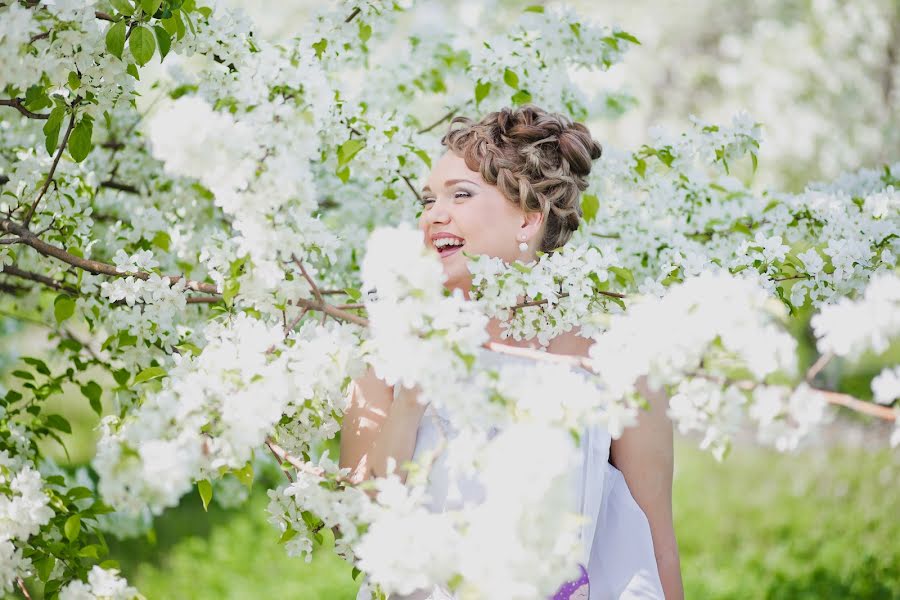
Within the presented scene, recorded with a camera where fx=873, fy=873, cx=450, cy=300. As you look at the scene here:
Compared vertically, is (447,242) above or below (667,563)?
above

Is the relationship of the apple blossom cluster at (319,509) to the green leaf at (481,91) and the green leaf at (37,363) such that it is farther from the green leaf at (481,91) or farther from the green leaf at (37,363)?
the green leaf at (481,91)

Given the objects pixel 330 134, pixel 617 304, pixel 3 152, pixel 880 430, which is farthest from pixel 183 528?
pixel 880 430

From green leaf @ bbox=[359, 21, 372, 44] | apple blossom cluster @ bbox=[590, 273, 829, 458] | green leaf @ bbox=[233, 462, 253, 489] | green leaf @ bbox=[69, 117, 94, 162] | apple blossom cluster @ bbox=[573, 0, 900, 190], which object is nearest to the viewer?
apple blossom cluster @ bbox=[590, 273, 829, 458]

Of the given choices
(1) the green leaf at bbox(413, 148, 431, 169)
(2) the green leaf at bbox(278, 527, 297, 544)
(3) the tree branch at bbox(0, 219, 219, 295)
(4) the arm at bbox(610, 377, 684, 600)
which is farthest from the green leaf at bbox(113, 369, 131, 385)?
(4) the arm at bbox(610, 377, 684, 600)

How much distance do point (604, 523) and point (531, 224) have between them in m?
0.97

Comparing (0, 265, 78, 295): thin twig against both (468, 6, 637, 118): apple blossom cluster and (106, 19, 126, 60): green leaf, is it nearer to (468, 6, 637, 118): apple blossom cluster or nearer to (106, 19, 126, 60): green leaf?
(106, 19, 126, 60): green leaf

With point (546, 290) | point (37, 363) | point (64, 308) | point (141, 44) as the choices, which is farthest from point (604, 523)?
point (37, 363)

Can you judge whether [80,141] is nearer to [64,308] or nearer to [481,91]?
[64,308]

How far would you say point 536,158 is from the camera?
2.82 m

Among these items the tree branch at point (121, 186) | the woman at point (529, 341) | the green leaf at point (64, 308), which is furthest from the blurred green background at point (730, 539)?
the woman at point (529, 341)

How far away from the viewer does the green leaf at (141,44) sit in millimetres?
2281

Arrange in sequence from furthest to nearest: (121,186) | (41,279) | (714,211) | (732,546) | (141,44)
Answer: (732,546) < (121,186) < (714,211) < (41,279) < (141,44)

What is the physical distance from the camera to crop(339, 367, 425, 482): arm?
242 centimetres

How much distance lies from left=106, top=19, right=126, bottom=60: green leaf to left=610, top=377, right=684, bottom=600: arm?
174 centimetres
